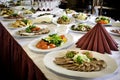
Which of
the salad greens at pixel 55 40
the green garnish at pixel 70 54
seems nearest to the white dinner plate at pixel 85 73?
the green garnish at pixel 70 54

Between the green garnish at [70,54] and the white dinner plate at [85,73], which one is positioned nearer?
the white dinner plate at [85,73]

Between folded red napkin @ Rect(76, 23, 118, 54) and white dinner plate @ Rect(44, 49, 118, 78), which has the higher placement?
folded red napkin @ Rect(76, 23, 118, 54)

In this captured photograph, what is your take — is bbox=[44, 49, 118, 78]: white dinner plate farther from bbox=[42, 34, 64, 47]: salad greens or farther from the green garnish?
bbox=[42, 34, 64, 47]: salad greens

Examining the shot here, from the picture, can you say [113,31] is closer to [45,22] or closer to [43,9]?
[45,22]

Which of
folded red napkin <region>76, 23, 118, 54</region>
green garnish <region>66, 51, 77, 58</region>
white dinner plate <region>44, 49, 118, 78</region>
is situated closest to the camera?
white dinner plate <region>44, 49, 118, 78</region>

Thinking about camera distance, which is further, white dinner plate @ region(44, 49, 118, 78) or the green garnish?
the green garnish

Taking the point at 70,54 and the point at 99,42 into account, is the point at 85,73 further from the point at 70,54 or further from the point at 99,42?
the point at 99,42

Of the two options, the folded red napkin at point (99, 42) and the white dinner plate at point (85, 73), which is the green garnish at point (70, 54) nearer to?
the white dinner plate at point (85, 73)

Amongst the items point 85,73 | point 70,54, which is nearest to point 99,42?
point 70,54

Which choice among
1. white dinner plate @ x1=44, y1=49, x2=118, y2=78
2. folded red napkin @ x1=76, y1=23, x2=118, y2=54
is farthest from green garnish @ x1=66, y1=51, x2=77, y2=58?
folded red napkin @ x1=76, y1=23, x2=118, y2=54

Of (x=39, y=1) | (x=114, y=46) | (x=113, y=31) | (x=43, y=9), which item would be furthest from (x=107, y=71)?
(x=39, y=1)

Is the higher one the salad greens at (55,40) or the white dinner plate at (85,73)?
the salad greens at (55,40)

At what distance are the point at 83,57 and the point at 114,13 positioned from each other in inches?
143

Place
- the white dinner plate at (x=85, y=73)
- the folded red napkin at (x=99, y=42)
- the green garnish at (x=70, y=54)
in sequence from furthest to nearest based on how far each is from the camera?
the folded red napkin at (x=99, y=42), the green garnish at (x=70, y=54), the white dinner plate at (x=85, y=73)
